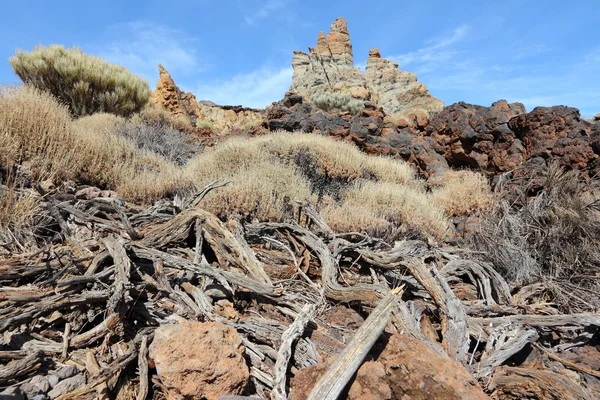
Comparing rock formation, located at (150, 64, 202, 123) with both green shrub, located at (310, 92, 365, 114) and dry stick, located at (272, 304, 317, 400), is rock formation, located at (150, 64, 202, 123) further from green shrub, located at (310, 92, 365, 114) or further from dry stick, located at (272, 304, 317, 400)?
dry stick, located at (272, 304, 317, 400)

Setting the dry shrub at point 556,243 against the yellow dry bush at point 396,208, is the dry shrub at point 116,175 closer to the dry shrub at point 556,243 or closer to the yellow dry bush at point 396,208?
the yellow dry bush at point 396,208

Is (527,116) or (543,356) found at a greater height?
(527,116)

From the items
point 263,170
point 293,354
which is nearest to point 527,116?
point 263,170

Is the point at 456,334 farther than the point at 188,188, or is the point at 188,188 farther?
the point at 188,188

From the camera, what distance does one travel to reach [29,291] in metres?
2.08

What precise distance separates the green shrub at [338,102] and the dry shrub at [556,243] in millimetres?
10773

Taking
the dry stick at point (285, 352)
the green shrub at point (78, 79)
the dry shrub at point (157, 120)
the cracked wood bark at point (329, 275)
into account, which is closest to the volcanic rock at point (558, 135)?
the cracked wood bark at point (329, 275)

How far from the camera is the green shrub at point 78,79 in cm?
986

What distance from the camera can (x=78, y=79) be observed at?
10.3m

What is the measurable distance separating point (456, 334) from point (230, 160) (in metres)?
5.68

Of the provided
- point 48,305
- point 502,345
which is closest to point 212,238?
point 48,305

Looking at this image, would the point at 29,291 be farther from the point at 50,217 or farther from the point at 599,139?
the point at 599,139

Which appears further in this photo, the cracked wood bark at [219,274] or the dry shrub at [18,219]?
the dry shrub at [18,219]

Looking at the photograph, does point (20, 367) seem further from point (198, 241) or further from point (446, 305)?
point (446, 305)
